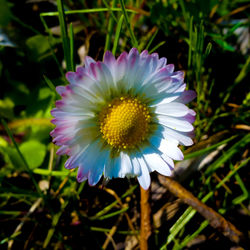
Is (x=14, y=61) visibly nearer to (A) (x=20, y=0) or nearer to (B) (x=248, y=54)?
(A) (x=20, y=0)

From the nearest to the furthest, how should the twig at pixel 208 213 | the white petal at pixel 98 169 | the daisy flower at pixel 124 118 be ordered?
the daisy flower at pixel 124 118
the white petal at pixel 98 169
the twig at pixel 208 213

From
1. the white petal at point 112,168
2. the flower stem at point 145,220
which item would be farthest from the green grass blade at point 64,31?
the flower stem at point 145,220

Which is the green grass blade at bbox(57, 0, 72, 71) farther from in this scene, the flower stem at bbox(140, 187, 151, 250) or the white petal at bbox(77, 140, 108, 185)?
the flower stem at bbox(140, 187, 151, 250)

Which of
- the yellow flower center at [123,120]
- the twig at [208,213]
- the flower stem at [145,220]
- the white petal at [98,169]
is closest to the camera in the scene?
the white petal at [98,169]

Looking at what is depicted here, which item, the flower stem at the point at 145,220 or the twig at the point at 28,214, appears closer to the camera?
the flower stem at the point at 145,220

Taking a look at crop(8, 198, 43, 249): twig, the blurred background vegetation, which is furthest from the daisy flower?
crop(8, 198, 43, 249): twig

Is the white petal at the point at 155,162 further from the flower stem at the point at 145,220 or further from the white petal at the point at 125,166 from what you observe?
the flower stem at the point at 145,220
